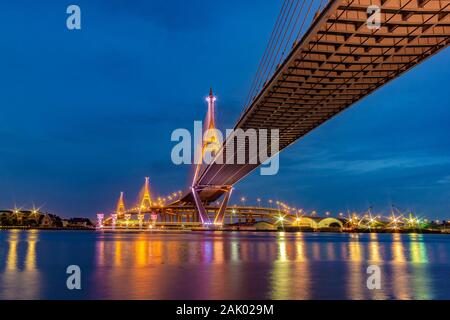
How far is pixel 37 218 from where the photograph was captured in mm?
144875

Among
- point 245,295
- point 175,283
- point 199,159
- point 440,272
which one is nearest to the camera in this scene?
point 245,295

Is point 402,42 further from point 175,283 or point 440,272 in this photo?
point 175,283

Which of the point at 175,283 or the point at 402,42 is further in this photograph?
the point at 402,42

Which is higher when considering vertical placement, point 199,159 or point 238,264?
point 199,159

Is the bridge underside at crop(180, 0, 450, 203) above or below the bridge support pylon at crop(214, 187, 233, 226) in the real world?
above

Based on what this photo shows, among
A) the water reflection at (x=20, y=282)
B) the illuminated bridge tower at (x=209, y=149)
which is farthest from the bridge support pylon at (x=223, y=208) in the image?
the water reflection at (x=20, y=282)

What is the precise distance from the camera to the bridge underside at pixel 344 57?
62.6ft

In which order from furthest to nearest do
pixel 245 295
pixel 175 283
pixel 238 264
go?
pixel 238 264 < pixel 175 283 < pixel 245 295

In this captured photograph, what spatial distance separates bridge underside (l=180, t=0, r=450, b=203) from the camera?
62.6ft

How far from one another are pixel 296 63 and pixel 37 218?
13785 centimetres

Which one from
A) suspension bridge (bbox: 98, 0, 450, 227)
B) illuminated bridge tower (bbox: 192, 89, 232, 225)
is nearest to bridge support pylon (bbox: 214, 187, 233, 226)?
illuminated bridge tower (bbox: 192, 89, 232, 225)

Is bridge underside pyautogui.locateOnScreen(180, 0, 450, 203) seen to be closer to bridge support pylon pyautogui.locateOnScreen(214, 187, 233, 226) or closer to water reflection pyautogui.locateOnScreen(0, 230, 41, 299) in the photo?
water reflection pyautogui.locateOnScreen(0, 230, 41, 299)
